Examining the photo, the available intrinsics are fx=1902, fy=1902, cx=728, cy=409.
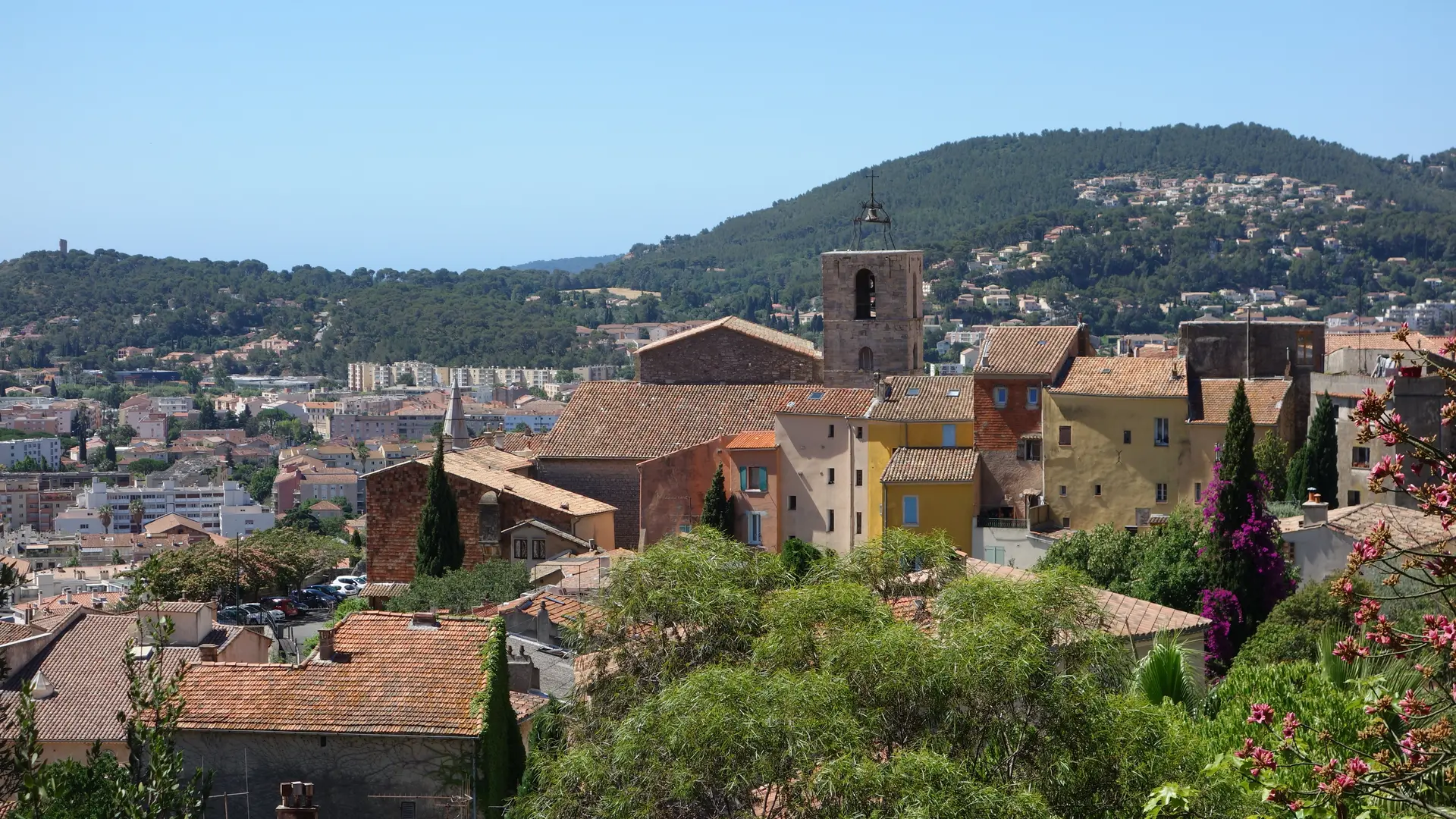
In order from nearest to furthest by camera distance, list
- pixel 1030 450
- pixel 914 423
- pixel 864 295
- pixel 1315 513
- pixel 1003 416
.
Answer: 1. pixel 1315 513
2. pixel 1030 450
3. pixel 1003 416
4. pixel 914 423
5. pixel 864 295

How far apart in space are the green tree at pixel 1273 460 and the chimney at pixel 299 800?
22159 millimetres

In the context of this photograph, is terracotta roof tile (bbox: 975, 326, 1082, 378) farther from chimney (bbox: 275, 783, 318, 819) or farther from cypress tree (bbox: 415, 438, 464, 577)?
chimney (bbox: 275, 783, 318, 819)

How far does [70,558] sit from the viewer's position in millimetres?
88688

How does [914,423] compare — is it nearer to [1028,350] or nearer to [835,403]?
[835,403]

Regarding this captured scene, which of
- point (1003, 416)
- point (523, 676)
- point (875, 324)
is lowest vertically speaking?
point (523, 676)

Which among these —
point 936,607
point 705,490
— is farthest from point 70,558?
point 936,607

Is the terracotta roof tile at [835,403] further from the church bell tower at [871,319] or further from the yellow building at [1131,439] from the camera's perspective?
the yellow building at [1131,439]

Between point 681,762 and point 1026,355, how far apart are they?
→ 22.3 meters

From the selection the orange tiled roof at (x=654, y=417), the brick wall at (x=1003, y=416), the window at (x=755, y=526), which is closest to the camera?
the brick wall at (x=1003, y=416)

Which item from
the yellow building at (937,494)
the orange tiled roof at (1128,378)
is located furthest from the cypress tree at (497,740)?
the orange tiled roof at (1128,378)

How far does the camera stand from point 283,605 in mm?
37406

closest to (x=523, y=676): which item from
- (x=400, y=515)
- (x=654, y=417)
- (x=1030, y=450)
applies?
(x=1030, y=450)

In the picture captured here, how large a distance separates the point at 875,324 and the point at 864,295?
96cm

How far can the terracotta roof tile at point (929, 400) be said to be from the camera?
35219 mm
